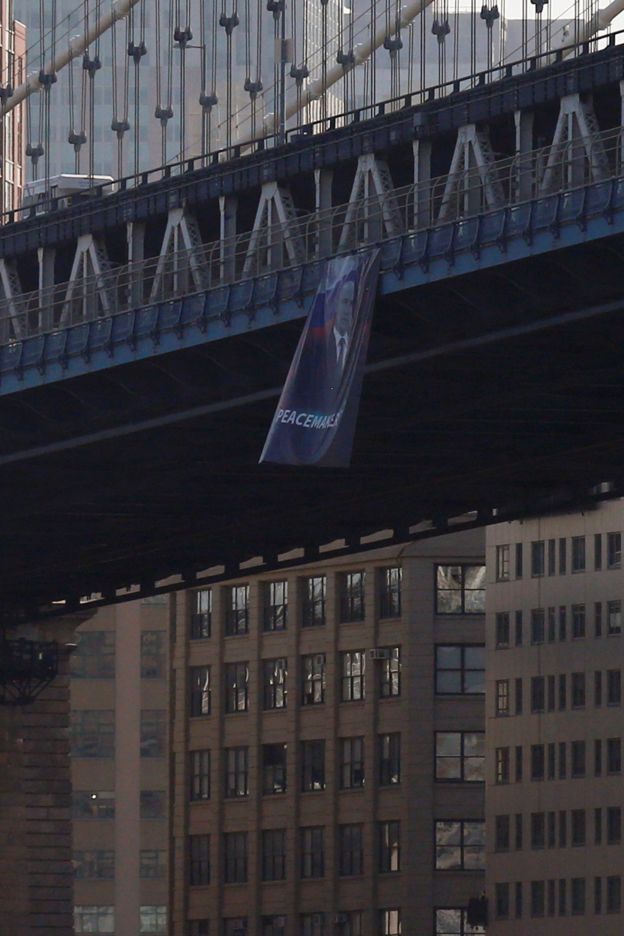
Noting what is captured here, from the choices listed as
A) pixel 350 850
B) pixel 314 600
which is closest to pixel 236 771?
pixel 314 600

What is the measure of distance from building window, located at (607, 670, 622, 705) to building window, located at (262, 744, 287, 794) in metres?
23.3

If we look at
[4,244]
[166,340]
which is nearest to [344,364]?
[166,340]

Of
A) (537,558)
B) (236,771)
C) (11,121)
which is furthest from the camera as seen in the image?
(11,121)

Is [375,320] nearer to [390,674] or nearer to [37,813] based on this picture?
[37,813]

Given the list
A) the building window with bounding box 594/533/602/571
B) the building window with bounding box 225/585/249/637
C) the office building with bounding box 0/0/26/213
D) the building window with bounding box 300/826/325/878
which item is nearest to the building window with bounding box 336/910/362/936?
the building window with bounding box 300/826/325/878

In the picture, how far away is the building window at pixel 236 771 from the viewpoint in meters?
150

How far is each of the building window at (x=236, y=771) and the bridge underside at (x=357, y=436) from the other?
1457 inches

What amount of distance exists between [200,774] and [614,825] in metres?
29.6

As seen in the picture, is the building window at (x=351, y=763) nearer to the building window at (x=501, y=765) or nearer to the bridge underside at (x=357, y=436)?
the building window at (x=501, y=765)

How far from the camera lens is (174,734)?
152 meters

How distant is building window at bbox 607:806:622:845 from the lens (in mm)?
127375

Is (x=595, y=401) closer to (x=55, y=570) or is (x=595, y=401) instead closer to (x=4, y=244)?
(x=4, y=244)

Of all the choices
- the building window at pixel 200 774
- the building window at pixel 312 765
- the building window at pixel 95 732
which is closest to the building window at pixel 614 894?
the building window at pixel 312 765

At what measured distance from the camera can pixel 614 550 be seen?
129375mm
